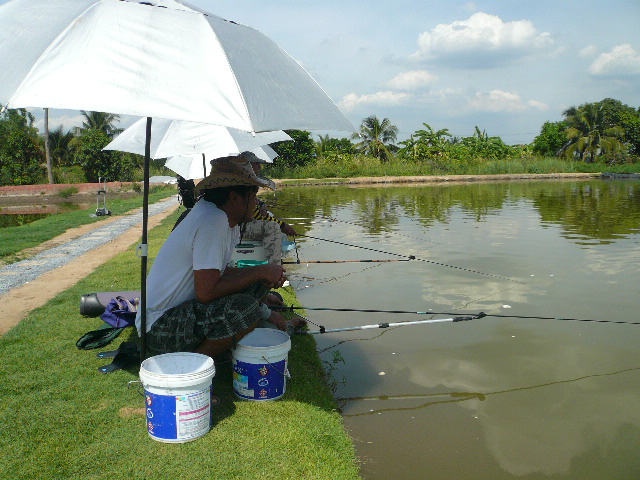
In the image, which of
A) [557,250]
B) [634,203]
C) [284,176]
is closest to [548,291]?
[557,250]

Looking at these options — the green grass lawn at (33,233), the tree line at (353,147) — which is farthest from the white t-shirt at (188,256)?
the tree line at (353,147)

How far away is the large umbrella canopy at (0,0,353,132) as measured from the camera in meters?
2.30

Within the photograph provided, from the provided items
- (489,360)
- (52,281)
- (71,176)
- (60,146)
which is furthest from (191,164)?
(60,146)

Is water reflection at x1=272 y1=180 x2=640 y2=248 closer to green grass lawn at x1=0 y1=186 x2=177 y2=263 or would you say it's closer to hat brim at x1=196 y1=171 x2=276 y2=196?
green grass lawn at x1=0 y1=186 x2=177 y2=263

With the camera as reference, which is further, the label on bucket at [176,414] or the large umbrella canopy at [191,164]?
the large umbrella canopy at [191,164]

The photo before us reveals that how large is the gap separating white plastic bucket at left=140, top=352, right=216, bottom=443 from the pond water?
0.91m

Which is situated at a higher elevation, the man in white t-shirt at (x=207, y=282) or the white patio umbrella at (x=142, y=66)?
the white patio umbrella at (x=142, y=66)

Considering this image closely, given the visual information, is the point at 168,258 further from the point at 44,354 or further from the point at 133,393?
the point at 44,354

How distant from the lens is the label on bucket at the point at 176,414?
2678 millimetres

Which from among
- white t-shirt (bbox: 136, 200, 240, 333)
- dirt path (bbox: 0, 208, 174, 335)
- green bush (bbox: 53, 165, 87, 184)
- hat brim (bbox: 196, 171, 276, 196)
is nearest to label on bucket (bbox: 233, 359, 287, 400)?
white t-shirt (bbox: 136, 200, 240, 333)

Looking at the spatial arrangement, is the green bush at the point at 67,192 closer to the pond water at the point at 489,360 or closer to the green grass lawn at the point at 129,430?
the pond water at the point at 489,360

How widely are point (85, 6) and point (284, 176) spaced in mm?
38206

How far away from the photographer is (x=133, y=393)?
→ 3293 millimetres

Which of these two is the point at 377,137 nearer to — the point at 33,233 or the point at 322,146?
the point at 322,146
